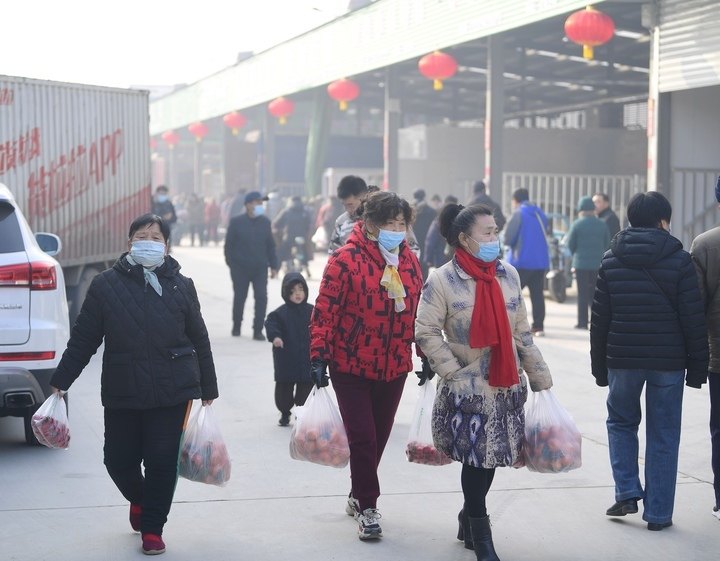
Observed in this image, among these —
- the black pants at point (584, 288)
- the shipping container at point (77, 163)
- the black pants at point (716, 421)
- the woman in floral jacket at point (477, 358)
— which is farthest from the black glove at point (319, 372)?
the black pants at point (584, 288)

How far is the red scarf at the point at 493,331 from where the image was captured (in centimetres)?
504

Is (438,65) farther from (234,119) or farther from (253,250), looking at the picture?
(234,119)

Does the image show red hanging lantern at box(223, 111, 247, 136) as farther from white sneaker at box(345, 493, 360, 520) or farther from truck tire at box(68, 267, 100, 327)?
white sneaker at box(345, 493, 360, 520)

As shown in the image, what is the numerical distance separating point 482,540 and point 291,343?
3.33m

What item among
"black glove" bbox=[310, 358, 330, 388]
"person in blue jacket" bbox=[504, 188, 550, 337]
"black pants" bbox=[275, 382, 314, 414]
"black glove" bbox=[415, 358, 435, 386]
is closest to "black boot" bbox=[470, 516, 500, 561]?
"black glove" bbox=[415, 358, 435, 386]

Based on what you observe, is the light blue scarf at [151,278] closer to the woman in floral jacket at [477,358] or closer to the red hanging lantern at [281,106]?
the woman in floral jacket at [477,358]

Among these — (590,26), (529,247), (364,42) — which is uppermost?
(364,42)

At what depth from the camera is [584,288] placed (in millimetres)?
13906

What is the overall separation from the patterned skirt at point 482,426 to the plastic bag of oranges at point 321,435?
60cm

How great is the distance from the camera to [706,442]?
25.9ft

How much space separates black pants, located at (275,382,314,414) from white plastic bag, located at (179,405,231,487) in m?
2.94

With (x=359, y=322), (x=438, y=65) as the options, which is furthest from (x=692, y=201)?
(x=359, y=322)

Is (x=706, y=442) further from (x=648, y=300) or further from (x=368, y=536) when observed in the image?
(x=368, y=536)

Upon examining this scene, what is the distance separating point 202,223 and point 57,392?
30.3m
